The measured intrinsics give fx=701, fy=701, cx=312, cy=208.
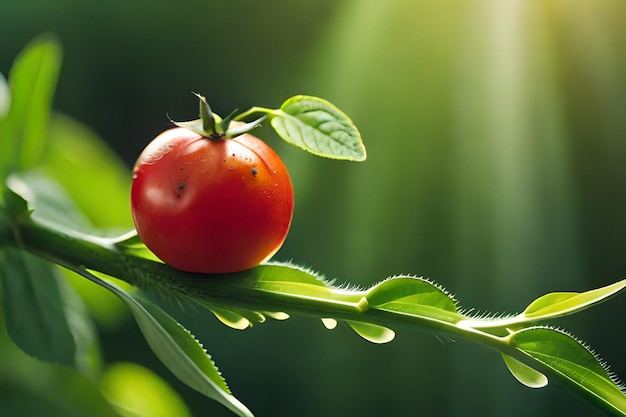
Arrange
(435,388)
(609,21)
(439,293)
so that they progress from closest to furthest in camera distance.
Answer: (439,293) → (609,21) → (435,388)

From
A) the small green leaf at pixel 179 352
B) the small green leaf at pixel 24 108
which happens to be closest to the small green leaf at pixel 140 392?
the small green leaf at pixel 24 108

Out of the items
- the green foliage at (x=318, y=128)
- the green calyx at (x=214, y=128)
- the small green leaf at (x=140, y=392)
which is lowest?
the small green leaf at (x=140, y=392)

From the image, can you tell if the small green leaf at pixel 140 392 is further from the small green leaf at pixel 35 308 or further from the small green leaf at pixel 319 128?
the small green leaf at pixel 319 128

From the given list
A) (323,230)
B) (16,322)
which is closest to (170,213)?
(16,322)

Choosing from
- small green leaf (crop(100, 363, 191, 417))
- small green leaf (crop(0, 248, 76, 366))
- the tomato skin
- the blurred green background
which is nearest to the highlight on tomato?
the tomato skin

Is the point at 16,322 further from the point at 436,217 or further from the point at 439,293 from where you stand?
the point at 436,217

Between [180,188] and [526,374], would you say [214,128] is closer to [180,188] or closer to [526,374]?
[180,188]
